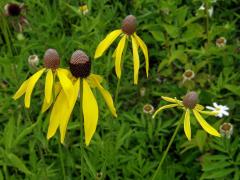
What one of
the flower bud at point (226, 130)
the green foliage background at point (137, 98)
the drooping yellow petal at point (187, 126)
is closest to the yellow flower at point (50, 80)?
the drooping yellow petal at point (187, 126)

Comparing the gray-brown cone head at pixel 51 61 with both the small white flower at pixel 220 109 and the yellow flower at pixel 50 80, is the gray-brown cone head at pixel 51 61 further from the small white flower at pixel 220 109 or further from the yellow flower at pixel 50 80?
the small white flower at pixel 220 109

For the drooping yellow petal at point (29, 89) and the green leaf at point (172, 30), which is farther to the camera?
the green leaf at point (172, 30)

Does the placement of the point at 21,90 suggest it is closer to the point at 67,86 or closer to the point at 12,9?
the point at 67,86

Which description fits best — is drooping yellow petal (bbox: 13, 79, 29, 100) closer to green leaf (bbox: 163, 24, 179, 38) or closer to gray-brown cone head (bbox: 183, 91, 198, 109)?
gray-brown cone head (bbox: 183, 91, 198, 109)

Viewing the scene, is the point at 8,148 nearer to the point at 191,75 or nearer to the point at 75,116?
the point at 75,116

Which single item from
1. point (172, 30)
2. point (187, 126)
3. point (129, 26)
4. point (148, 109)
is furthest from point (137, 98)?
point (187, 126)

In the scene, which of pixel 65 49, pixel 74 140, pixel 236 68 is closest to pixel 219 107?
pixel 236 68

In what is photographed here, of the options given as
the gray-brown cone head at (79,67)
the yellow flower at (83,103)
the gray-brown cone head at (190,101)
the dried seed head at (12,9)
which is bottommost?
the gray-brown cone head at (190,101)
